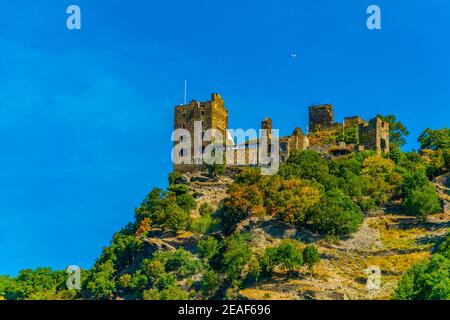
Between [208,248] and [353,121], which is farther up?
[353,121]

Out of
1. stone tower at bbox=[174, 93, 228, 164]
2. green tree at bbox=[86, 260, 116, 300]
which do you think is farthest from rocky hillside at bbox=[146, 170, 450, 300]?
stone tower at bbox=[174, 93, 228, 164]

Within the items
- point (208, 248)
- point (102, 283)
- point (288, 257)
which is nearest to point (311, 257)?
point (288, 257)

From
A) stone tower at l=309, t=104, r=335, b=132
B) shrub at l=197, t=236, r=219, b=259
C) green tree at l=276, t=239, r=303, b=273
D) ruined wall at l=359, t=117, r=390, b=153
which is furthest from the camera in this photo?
stone tower at l=309, t=104, r=335, b=132

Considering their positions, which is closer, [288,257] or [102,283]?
Answer: [288,257]

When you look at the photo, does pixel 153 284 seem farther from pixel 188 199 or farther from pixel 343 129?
pixel 343 129

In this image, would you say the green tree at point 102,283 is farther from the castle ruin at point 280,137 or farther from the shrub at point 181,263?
the castle ruin at point 280,137

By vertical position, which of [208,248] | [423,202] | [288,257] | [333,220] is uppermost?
[423,202]

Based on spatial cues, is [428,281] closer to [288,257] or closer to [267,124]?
[288,257]

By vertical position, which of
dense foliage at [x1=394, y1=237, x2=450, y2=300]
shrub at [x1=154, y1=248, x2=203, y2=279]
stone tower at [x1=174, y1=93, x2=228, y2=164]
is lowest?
dense foliage at [x1=394, y1=237, x2=450, y2=300]

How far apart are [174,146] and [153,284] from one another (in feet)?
75.5

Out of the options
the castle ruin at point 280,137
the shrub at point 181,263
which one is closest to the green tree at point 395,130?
the castle ruin at point 280,137

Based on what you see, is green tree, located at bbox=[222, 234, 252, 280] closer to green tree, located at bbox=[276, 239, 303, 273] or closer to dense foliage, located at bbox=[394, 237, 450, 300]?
green tree, located at bbox=[276, 239, 303, 273]

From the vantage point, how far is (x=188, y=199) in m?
70.8
